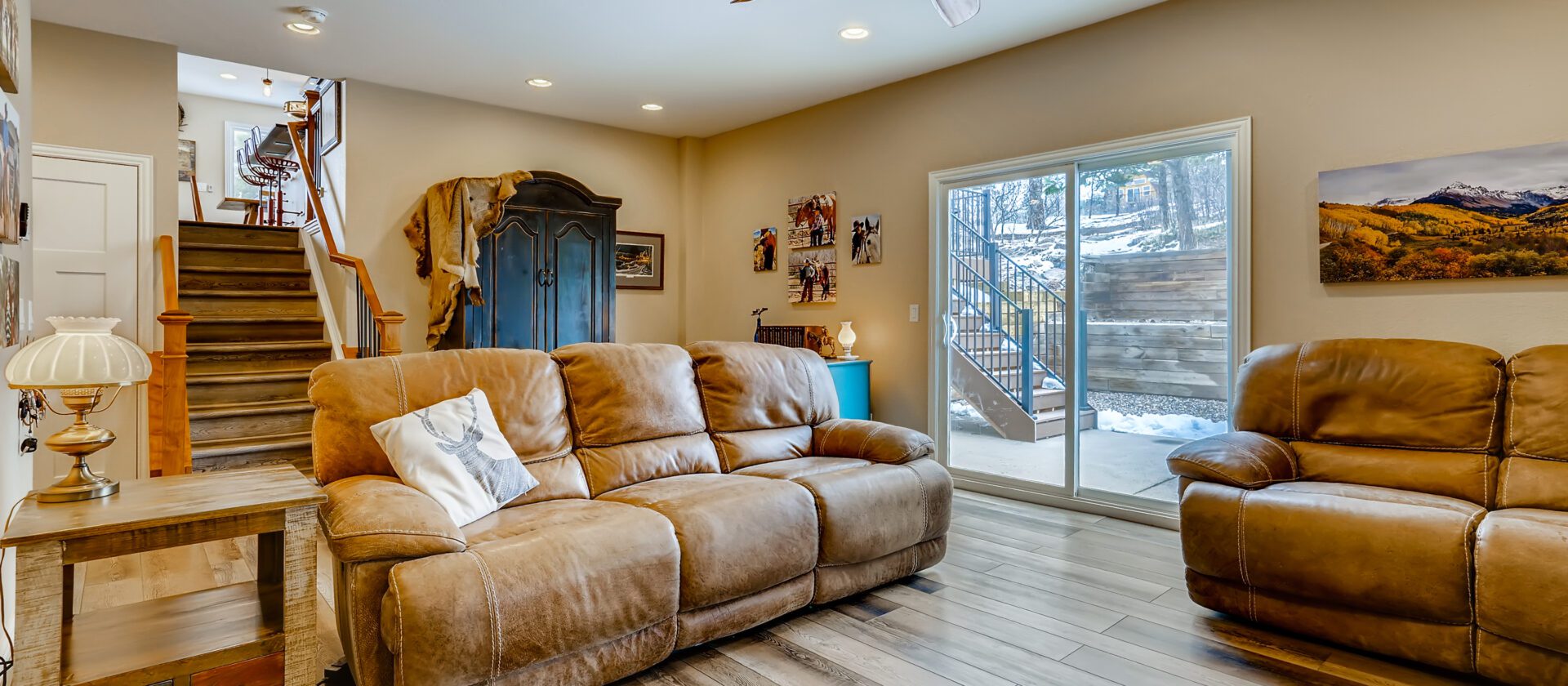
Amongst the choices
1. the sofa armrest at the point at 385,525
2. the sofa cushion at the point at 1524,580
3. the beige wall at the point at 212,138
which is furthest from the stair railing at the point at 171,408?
the beige wall at the point at 212,138

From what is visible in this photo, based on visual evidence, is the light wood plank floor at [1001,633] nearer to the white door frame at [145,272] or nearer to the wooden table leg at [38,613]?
the wooden table leg at [38,613]

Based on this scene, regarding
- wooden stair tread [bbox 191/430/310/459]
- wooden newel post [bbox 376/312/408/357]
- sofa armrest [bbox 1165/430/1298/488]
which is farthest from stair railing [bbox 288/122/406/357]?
sofa armrest [bbox 1165/430/1298/488]

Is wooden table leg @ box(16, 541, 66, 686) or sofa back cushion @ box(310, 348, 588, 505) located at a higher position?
sofa back cushion @ box(310, 348, 588, 505)

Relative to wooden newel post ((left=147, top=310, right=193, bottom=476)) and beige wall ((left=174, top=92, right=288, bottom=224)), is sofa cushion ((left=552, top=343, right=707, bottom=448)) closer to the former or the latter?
wooden newel post ((left=147, top=310, right=193, bottom=476))

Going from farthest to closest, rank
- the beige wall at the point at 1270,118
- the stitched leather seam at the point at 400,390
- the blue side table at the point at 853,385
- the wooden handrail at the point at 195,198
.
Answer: the wooden handrail at the point at 195,198 < the blue side table at the point at 853,385 < the beige wall at the point at 1270,118 < the stitched leather seam at the point at 400,390

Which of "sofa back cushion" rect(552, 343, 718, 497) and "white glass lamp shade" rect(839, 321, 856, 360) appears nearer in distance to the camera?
"sofa back cushion" rect(552, 343, 718, 497)

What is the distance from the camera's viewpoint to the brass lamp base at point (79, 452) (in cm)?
177

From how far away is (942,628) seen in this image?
8.31 feet

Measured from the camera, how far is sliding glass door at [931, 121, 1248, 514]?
12.2ft

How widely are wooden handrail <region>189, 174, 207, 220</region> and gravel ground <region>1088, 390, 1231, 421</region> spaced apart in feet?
26.7

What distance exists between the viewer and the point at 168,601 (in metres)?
1.94

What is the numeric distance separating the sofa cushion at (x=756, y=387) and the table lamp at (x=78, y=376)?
181cm

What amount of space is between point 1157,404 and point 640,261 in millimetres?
4037

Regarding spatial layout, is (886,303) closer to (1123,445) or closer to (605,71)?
(1123,445)
